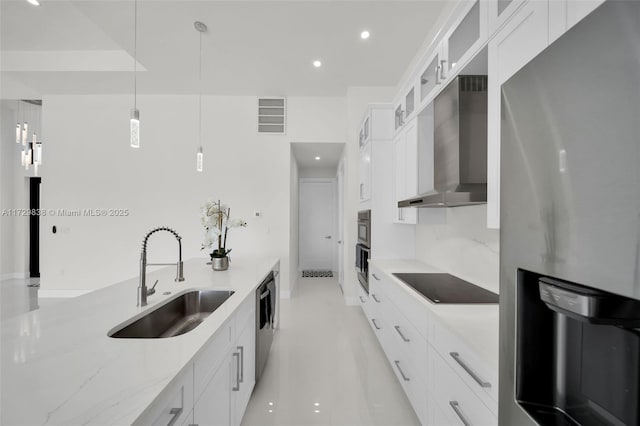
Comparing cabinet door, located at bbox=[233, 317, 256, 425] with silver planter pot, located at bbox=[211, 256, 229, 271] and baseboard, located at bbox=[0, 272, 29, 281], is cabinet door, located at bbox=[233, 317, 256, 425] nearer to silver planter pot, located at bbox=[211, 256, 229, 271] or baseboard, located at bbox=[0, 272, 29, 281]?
silver planter pot, located at bbox=[211, 256, 229, 271]

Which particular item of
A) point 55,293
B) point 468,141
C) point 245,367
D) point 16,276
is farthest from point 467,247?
point 16,276

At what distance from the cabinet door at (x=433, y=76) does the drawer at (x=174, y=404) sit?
215 cm

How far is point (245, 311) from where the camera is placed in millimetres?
1645

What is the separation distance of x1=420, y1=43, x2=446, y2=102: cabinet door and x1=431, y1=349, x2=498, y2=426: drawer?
1.74 meters

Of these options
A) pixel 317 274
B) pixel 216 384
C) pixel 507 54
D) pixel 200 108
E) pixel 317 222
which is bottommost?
pixel 317 274

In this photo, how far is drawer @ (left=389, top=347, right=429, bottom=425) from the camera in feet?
4.96

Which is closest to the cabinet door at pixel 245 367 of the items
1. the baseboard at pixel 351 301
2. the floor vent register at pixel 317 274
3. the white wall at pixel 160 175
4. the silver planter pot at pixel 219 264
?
the silver planter pot at pixel 219 264

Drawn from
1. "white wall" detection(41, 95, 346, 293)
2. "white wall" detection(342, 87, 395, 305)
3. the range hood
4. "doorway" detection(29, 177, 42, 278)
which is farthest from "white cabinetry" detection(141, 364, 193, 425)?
"doorway" detection(29, 177, 42, 278)

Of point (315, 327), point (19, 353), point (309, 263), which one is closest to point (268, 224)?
point (315, 327)

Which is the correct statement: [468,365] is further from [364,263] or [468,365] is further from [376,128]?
[376,128]

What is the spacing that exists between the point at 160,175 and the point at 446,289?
4.78 meters

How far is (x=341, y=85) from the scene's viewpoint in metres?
4.18

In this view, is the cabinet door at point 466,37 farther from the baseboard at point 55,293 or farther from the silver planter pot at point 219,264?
the baseboard at point 55,293

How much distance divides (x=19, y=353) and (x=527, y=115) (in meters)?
1.62
